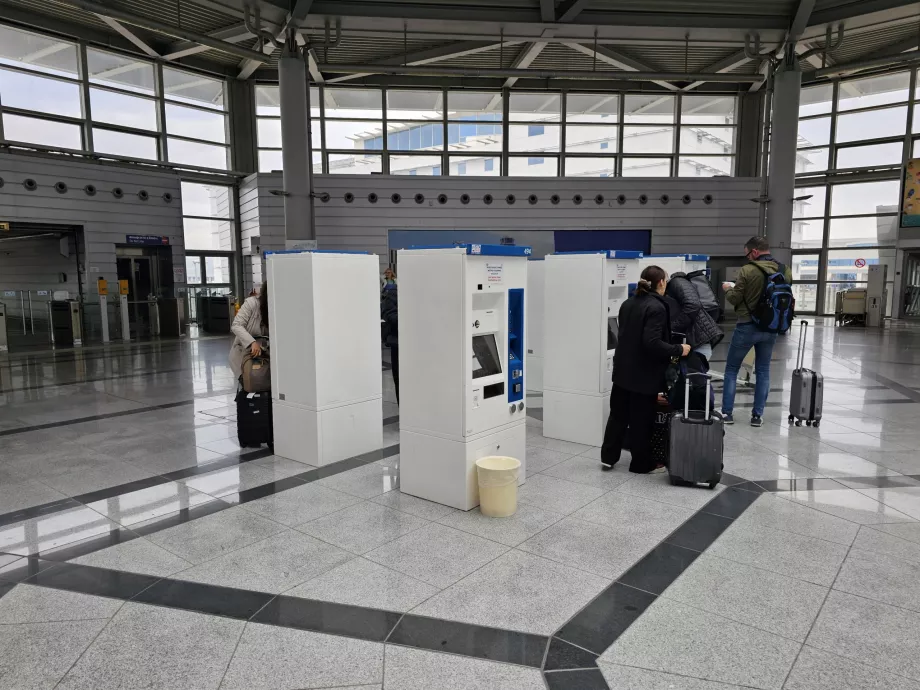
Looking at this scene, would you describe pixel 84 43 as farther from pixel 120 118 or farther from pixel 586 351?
pixel 586 351

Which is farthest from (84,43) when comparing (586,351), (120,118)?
(586,351)

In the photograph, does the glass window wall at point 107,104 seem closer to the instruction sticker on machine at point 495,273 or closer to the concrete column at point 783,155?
the instruction sticker on machine at point 495,273

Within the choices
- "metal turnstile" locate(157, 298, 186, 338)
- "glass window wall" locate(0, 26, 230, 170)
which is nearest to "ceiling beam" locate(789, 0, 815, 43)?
"glass window wall" locate(0, 26, 230, 170)

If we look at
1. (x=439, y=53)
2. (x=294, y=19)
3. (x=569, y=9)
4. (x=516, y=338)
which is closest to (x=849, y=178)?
(x=569, y=9)

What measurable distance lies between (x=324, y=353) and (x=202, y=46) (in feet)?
43.9

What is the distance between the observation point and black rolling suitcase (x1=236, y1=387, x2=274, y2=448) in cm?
507

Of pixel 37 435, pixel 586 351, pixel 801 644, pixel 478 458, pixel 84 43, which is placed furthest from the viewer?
pixel 84 43

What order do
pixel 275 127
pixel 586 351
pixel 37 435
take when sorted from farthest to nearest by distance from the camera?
pixel 275 127, pixel 37 435, pixel 586 351

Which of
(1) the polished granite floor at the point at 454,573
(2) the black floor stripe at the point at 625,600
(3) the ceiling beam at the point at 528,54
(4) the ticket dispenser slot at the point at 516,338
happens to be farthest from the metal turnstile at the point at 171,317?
(2) the black floor stripe at the point at 625,600

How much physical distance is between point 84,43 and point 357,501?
15.4 m

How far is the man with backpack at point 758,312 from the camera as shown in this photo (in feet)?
17.6

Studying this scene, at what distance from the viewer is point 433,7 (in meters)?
12.1

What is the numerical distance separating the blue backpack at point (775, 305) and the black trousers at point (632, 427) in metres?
1.85

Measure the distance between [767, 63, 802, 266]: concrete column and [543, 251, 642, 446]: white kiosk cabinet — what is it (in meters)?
10.7
